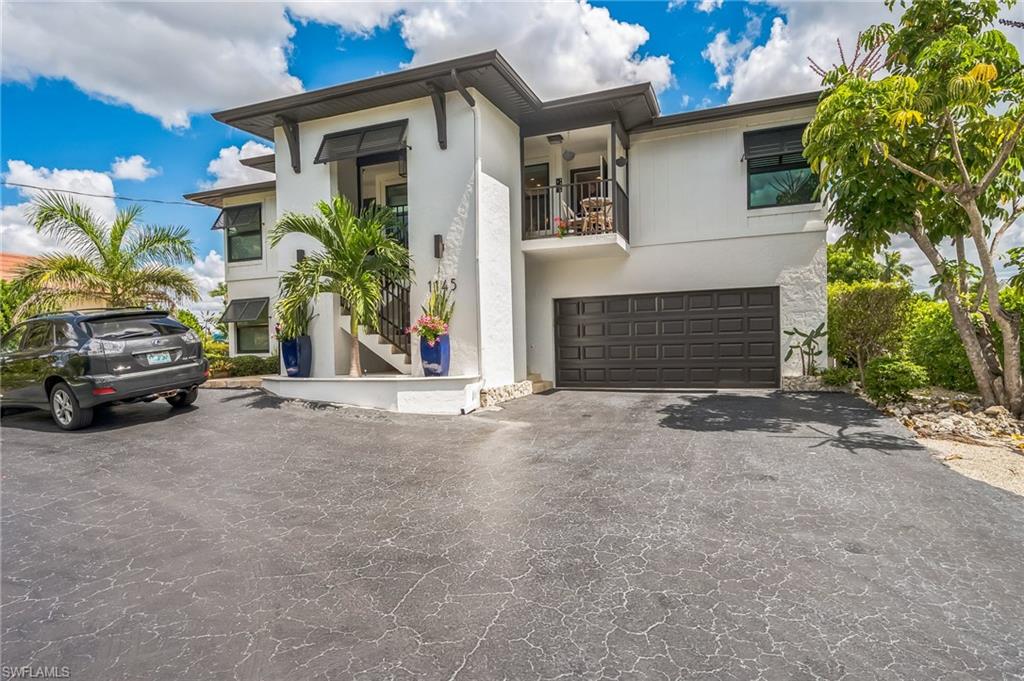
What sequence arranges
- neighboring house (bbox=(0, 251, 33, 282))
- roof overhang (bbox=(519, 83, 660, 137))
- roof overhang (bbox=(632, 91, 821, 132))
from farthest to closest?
neighboring house (bbox=(0, 251, 33, 282)) → roof overhang (bbox=(632, 91, 821, 132)) → roof overhang (bbox=(519, 83, 660, 137))

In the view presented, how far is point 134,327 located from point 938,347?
44.3 feet

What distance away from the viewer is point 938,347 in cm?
929

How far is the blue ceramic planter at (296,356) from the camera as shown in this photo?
32.2 feet

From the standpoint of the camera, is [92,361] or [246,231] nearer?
[92,361]

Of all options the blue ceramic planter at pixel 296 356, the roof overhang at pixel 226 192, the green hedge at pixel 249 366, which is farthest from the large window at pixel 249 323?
the blue ceramic planter at pixel 296 356

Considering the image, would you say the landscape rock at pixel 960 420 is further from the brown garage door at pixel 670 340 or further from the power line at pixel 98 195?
the power line at pixel 98 195

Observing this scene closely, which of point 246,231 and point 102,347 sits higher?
point 246,231

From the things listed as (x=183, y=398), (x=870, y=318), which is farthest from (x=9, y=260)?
(x=870, y=318)

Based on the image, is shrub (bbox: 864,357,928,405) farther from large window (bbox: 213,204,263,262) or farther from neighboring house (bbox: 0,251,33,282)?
neighboring house (bbox: 0,251,33,282)

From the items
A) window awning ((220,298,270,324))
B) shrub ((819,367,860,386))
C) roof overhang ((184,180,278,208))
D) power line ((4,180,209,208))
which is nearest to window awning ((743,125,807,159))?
shrub ((819,367,860,386))

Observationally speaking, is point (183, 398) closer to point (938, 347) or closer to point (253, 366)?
point (253, 366)

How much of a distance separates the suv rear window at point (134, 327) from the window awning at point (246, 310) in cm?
666

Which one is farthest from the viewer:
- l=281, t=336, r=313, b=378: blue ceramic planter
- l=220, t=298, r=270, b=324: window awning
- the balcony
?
l=220, t=298, r=270, b=324: window awning

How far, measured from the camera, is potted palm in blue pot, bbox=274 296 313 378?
934 cm
